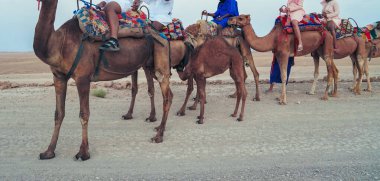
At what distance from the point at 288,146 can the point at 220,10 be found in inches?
202

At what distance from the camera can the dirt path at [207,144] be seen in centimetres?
472

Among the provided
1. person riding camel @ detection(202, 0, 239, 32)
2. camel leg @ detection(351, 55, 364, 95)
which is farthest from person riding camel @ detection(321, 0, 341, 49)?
person riding camel @ detection(202, 0, 239, 32)

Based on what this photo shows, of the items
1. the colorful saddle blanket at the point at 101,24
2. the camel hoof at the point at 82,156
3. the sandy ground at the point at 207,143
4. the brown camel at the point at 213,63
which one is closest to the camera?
the sandy ground at the point at 207,143

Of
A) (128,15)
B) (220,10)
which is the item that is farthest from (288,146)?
(220,10)

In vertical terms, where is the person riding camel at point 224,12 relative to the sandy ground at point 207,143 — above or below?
above

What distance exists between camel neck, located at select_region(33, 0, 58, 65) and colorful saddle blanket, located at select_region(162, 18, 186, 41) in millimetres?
2543

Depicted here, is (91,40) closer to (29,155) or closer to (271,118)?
(29,155)

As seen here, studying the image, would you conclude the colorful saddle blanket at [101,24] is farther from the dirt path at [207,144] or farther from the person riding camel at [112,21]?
the dirt path at [207,144]

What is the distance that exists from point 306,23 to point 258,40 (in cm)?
159

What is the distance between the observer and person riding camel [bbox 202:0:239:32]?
954 cm

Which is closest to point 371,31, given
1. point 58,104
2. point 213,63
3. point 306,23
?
point 306,23

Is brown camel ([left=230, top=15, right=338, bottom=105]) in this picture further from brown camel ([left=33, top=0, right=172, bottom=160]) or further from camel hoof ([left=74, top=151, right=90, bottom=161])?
camel hoof ([left=74, top=151, right=90, bottom=161])

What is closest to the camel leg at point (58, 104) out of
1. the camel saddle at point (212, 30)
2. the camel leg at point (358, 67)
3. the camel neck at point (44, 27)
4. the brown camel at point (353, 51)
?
the camel neck at point (44, 27)

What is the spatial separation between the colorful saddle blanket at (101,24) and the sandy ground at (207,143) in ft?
6.09
